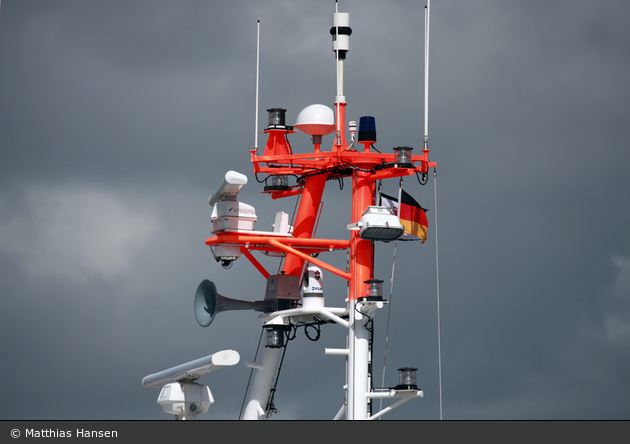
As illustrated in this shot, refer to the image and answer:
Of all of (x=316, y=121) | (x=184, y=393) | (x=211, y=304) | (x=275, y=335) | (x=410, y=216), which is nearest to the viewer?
(x=184, y=393)

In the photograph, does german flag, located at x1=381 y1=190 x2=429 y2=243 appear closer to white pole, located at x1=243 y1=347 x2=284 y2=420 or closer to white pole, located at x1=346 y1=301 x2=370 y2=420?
white pole, located at x1=346 y1=301 x2=370 y2=420

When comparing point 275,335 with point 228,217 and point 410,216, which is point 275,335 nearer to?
point 228,217

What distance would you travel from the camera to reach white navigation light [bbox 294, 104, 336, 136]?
45031 mm

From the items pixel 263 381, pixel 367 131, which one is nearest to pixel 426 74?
pixel 367 131

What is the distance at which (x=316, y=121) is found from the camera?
45.0m

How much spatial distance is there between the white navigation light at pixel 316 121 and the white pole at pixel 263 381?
7.60 meters

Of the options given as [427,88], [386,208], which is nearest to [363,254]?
[386,208]

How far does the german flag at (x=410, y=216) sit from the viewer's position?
148 ft

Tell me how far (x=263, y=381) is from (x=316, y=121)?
9121 mm

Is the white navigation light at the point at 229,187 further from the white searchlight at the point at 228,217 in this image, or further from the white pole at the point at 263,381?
the white pole at the point at 263,381

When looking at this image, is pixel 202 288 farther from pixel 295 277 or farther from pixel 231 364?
pixel 231 364

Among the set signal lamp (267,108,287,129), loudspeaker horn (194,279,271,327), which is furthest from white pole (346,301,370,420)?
signal lamp (267,108,287,129)

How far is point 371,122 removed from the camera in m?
44.4

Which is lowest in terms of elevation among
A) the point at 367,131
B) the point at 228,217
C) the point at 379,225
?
the point at 379,225
